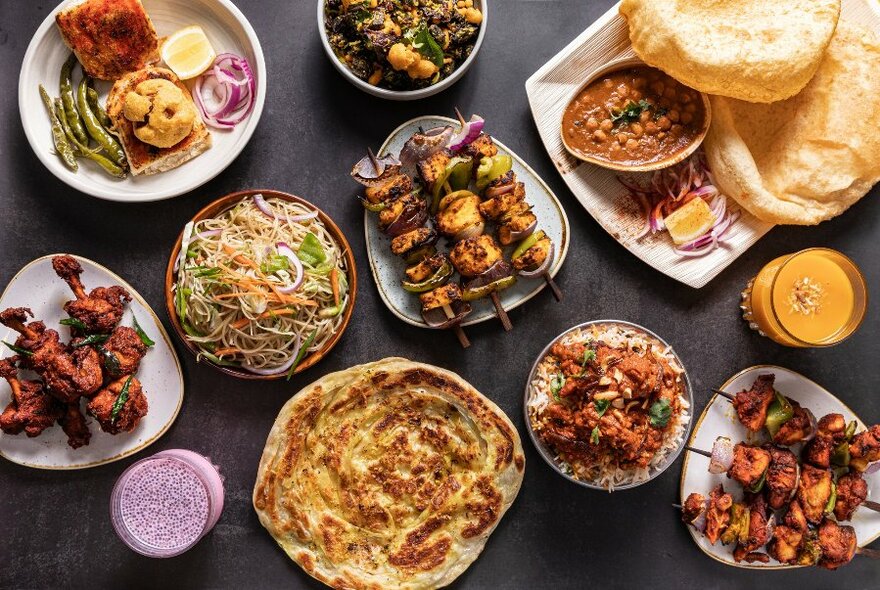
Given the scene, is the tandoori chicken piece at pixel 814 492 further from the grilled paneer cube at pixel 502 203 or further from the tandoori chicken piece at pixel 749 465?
the grilled paneer cube at pixel 502 203

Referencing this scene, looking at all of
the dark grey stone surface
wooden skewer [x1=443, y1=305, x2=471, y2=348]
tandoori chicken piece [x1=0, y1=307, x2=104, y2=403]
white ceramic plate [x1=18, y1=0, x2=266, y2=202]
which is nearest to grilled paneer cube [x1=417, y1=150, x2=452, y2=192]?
the dark grey stone surface

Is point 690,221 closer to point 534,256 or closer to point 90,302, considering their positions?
point 534,256

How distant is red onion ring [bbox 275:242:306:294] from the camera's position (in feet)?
12.4

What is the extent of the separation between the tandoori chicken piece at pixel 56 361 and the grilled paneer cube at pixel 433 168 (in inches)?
90.1

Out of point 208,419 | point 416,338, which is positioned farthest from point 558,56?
point 208,419

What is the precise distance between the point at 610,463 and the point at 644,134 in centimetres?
210

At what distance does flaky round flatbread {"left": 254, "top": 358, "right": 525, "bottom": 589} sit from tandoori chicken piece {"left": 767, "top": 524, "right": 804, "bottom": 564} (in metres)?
1.75

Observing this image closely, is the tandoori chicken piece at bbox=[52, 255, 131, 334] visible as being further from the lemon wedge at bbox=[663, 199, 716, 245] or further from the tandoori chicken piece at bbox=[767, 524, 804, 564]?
the tandoori chicken piece at bbox=[767, 524, 804, 564]

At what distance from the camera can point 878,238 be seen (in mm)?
4457

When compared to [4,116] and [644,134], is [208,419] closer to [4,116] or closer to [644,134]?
[4,116]

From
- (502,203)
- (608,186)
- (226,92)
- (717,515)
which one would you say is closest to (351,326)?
(502,203)

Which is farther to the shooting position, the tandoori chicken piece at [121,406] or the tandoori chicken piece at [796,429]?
the tandoori chicken piece at [796,429]

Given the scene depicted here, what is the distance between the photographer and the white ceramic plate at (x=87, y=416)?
3.98m

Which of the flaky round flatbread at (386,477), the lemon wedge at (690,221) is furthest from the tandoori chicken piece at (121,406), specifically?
the lemon wedge at (690,221)
